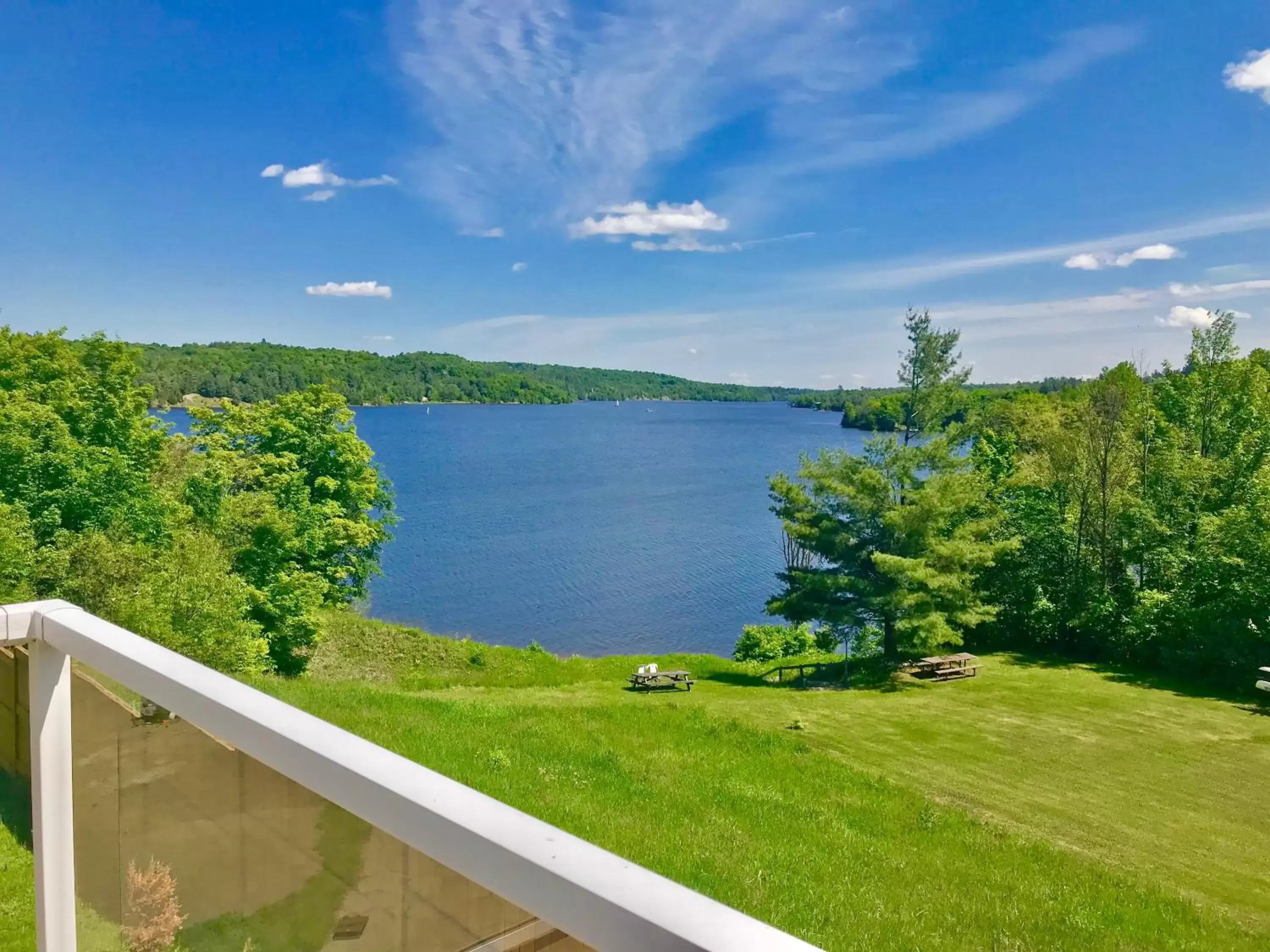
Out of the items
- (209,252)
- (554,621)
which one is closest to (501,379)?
(209,252)

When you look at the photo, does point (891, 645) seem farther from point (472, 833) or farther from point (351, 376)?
point (351, 376)

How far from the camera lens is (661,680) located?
18969mm

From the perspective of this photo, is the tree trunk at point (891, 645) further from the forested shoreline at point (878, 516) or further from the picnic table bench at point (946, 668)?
the picnic table bench at point (946, 668)

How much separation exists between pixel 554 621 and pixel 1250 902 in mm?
22952

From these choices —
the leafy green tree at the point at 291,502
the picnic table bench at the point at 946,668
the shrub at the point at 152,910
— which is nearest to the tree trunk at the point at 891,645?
the picnic table bench at the point at 946,668

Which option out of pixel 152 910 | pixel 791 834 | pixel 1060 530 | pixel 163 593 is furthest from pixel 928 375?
pixel 152 910

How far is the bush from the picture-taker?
84.8 ft

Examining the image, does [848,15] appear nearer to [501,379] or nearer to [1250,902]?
[1250,902]

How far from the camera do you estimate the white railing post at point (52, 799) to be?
1556 millimetres

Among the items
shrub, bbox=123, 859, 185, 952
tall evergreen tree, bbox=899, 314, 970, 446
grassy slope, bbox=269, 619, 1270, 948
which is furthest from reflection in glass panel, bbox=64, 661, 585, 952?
tall evergreen tree, bbox=899, 314, 970, 446

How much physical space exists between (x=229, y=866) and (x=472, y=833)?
76 centimetres

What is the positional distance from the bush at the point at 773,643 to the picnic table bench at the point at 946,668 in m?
6.27

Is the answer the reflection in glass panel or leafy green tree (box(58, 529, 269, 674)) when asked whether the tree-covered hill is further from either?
the reflection in glass panel

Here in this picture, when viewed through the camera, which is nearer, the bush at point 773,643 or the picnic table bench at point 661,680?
the picnic table bench at point 661,680
